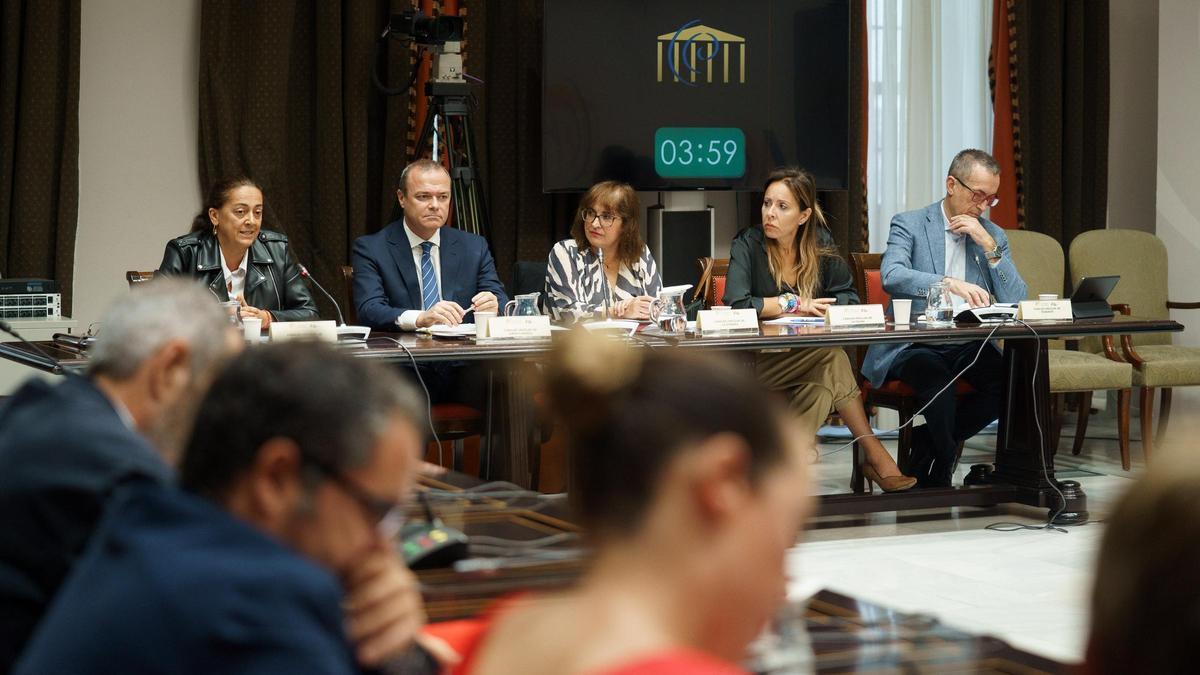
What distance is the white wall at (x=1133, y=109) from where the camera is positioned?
281 inches

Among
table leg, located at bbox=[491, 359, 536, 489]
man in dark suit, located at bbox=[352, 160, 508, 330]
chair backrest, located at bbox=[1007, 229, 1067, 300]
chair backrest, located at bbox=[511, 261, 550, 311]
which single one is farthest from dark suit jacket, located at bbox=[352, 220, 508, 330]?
chair backrest, located at bbox=[1007, 229, 1067, 300]

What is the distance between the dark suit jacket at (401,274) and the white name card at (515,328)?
2.13ft

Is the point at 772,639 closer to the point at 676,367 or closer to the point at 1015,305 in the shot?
the point at 676,367

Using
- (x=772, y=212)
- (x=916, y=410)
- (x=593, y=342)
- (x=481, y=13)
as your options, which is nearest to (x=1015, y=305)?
(x=916, y=410)

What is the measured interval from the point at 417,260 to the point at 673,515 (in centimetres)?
397

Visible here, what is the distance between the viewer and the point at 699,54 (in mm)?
6074

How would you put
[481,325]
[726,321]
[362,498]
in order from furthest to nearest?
[726,321], [481,325], [362,498]

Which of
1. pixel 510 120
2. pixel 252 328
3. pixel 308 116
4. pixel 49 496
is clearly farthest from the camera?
pixel 510 120

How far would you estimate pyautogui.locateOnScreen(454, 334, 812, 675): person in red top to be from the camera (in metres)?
0.77

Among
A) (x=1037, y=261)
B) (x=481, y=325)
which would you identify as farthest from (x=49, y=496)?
(x=1037, y=261)

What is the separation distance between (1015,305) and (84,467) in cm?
381

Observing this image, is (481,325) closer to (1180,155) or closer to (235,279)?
(235,279)

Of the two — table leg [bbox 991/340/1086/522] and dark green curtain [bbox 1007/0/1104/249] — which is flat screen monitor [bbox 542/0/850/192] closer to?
dark green curtain [bbox 1007/0/1104/249]

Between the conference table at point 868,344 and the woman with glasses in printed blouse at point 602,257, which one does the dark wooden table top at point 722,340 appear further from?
the woman with glasses in printed blouse at point 602,257
